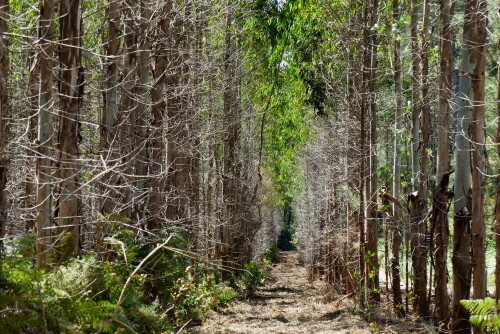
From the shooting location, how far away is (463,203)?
9422 mm

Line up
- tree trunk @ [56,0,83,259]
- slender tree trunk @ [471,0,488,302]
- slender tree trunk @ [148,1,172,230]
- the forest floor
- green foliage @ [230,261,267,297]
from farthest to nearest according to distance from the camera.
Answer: green foliage @ [230,261,267,297]
the forest floor
slender tree trunk @ [148,1,172,230]
slender tree trunk @ [471,0,488,302]
tree trunk @ [56,0,83,259]

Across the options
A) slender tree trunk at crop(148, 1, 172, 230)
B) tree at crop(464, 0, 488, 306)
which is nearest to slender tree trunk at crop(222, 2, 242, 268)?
slender tree trunk at crop(148, 1, 172, 230)

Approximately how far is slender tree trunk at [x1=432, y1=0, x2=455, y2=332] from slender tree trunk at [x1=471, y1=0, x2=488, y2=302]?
3.96ft

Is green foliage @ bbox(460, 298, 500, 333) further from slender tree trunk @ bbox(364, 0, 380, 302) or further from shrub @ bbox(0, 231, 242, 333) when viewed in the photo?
slender tree trunk @ bbox(364, 0, 380, 302)

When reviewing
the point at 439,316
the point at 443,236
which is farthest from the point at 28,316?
the point at 439,316

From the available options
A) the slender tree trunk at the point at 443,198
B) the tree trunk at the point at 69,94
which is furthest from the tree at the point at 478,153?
the tree trunk at the point at 69,94

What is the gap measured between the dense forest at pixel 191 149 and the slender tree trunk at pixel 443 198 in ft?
0.13

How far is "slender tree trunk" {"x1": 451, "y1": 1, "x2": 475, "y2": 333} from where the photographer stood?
366 inches

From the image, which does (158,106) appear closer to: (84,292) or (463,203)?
(463,203)

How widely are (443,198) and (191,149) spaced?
7.09m

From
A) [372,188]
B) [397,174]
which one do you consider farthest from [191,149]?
[397,174]

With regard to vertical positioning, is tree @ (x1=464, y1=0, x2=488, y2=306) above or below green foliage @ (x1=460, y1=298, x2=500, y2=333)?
above

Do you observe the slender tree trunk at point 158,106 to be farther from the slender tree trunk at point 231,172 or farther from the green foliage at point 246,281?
the green foliage at point 246,281

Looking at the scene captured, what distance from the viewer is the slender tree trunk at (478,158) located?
891 centimetres
